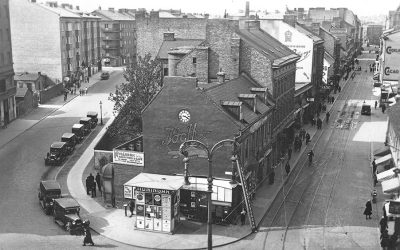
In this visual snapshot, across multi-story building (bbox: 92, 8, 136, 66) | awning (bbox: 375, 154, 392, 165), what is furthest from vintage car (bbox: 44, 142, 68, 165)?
multi-story building (bbox: 92, 8, 136, 66)

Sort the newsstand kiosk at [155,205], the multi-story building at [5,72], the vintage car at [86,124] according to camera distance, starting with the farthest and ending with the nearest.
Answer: the multi-story building at [5,72], the vintage car at [86,124], the newsstand kiosk at [155,205]

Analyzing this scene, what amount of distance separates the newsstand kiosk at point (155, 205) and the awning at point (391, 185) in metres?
13.8

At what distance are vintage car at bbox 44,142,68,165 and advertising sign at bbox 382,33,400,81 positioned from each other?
3540 centimetres

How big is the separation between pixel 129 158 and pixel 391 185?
17680 millimetres

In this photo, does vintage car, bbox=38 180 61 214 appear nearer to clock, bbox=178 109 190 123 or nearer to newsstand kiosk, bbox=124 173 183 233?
newsstand kiosk, bbox=124 173 183 233

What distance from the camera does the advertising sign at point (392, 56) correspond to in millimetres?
58469

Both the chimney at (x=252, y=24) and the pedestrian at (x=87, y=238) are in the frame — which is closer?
the pedestrian at (x=87, y=238)

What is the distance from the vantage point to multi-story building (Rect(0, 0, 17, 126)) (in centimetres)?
6269

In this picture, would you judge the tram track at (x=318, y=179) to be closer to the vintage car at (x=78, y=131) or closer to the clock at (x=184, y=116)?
the clock at (x=184, y=116)

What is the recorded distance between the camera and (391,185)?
117 feet

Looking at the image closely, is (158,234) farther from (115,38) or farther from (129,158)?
(115,38)

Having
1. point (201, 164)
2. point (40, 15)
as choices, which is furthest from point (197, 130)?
point (40, 15)

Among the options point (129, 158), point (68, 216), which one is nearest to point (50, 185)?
point (68, 216)

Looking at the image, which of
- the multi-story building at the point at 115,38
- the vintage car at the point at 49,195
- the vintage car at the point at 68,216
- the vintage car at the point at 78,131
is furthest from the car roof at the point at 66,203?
the multi-story building at the point at 115,38
